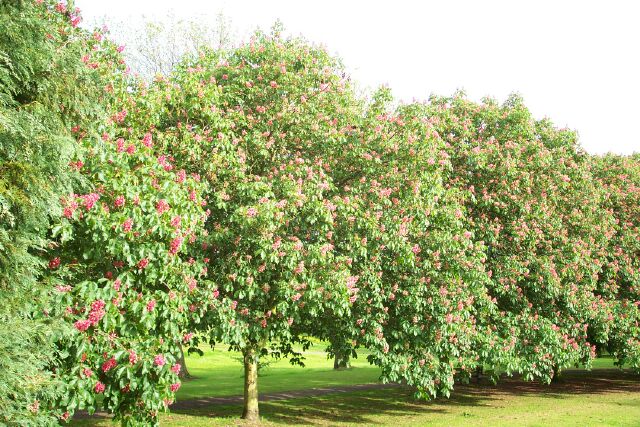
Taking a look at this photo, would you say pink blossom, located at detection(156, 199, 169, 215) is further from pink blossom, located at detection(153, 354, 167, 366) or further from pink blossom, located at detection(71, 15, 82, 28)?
pink blossom, located at detection(71, 15, 82, 28)

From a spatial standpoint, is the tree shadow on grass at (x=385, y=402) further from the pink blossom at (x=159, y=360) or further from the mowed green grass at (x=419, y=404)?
the pink blossom at (x=159, y=360)

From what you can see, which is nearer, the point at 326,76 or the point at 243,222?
the point at 243,222

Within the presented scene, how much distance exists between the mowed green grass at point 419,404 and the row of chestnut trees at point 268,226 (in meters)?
2.05

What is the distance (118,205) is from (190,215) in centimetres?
154

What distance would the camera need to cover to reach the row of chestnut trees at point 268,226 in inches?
413

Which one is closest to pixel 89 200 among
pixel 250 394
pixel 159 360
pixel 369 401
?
pixel 159 360

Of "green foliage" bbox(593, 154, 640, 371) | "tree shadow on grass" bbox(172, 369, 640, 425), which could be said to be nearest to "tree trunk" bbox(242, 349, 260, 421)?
"tree shadow on grass" bbox(172, 369, 640, 425)

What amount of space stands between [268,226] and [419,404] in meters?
14.4

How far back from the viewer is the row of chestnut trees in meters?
10.5

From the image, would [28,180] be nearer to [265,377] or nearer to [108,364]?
[108,364]

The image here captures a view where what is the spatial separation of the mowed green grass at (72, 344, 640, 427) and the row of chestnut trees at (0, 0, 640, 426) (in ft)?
6.74

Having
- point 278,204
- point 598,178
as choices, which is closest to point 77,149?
point 278,204

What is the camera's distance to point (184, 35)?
104 feet

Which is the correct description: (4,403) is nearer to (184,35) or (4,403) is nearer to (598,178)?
(184,35)
